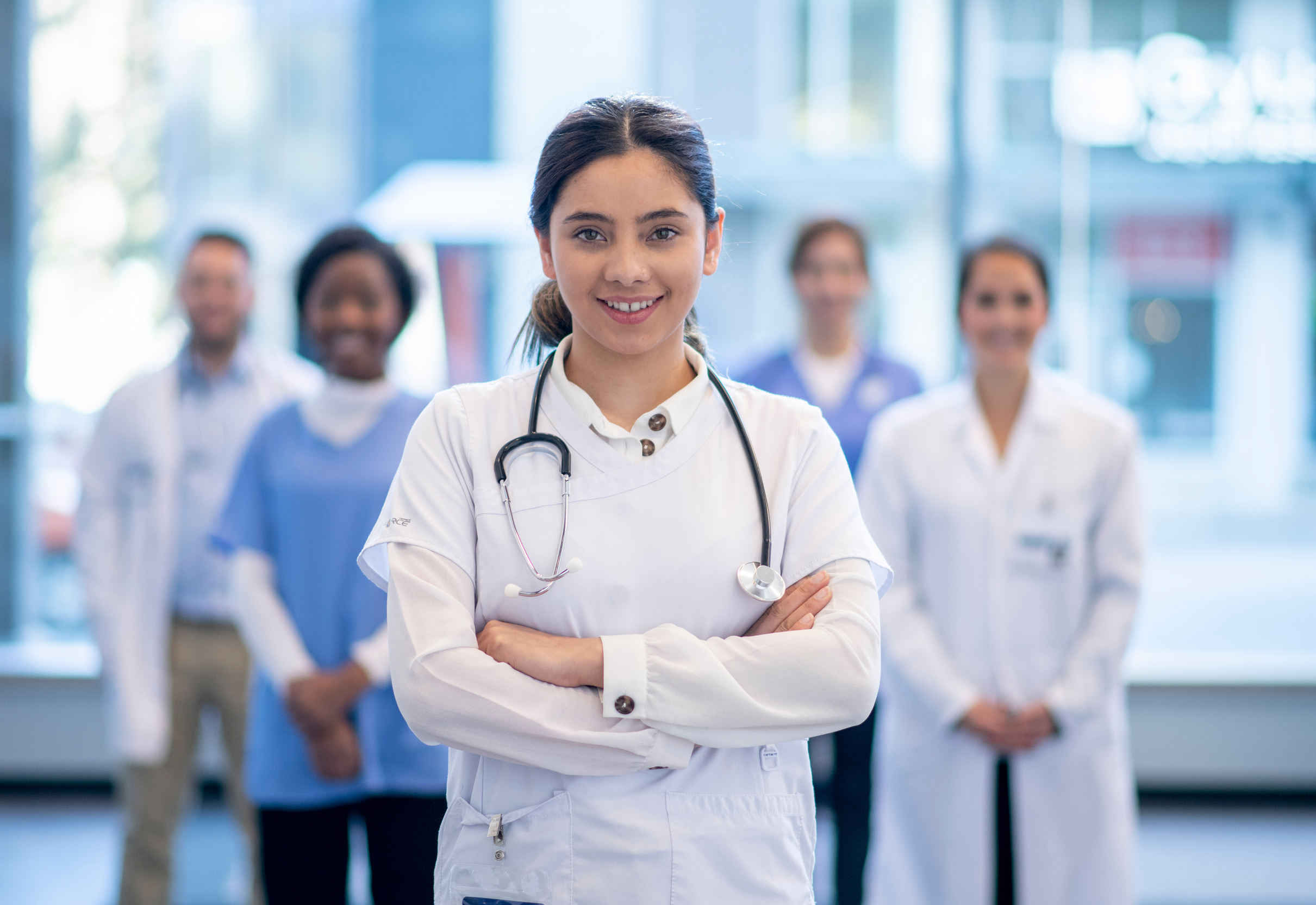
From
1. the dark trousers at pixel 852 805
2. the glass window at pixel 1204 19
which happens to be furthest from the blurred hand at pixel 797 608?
the glass window at pixel 1204 19

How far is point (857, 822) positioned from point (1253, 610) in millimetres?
2412

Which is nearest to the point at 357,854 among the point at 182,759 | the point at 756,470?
the point at 182,759

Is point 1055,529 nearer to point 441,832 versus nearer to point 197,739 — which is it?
point 441,832

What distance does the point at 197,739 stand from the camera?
8.99 feet

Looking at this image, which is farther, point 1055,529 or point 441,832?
point 1055,529

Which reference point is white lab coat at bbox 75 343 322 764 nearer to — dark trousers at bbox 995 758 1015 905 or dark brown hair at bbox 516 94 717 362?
dark brown hair at bbox 516 94 717 362

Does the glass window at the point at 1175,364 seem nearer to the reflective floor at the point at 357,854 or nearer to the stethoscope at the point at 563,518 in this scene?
the reflective floor at the point at 357,854

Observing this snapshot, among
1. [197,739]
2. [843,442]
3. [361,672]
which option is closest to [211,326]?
[197,739]

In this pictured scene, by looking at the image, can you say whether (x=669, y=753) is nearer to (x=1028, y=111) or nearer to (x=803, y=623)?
(x=803, y=623)

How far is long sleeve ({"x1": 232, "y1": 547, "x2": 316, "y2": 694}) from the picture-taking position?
1.97 m

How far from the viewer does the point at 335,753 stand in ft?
6.28

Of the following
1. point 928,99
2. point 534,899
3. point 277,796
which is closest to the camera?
point 534,899

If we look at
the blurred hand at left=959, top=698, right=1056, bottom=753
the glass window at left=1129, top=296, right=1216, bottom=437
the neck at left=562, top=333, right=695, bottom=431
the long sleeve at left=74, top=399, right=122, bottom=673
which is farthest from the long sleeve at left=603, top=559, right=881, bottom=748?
the glass window at left=1129, top=296, right=1216, bottom=437

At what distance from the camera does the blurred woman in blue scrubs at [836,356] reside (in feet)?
9.07
